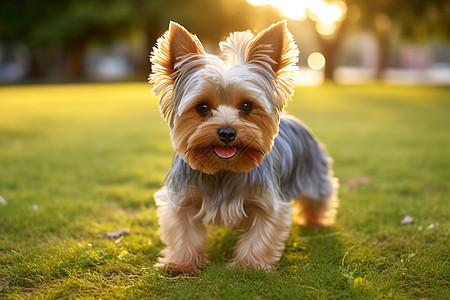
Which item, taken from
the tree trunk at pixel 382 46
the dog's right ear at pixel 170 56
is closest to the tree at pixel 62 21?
the tree trunk at pixel 382 46

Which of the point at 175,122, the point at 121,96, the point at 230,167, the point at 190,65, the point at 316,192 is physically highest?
the point at 190,65

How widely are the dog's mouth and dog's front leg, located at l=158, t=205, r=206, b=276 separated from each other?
74 centimetres

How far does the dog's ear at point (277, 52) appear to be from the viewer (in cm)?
368

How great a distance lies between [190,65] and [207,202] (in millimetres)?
1179

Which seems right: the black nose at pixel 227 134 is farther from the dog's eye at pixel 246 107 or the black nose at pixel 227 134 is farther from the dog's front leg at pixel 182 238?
the dog's front leg at pixel 182 238

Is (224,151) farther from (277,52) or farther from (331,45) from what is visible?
(331,45)

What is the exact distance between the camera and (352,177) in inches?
292

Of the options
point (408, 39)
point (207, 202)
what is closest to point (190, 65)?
point (207, 202)

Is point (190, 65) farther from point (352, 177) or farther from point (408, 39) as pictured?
point (408, 39)

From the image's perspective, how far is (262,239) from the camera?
13.0 feet

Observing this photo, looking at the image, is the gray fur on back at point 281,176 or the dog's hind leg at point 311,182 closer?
the gray fur on back at point 281,176

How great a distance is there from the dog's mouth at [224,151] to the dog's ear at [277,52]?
0.59m

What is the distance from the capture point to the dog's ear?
368cm

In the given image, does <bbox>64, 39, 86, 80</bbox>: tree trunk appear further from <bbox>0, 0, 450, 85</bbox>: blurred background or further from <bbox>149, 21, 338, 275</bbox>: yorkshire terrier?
<bbox>149, 21, 338, 275</bbox>: yorkshire terrier
